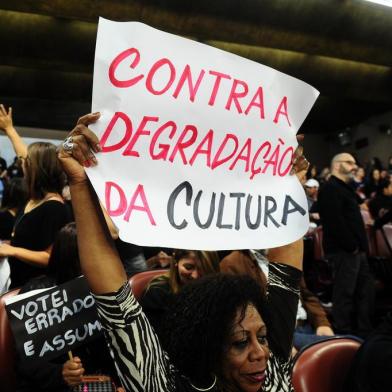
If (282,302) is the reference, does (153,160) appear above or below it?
above

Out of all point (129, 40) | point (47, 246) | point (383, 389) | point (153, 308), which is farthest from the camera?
point (47, 246)

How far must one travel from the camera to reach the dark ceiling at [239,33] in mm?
6250

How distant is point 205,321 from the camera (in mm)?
984

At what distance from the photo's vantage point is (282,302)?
3.70ft

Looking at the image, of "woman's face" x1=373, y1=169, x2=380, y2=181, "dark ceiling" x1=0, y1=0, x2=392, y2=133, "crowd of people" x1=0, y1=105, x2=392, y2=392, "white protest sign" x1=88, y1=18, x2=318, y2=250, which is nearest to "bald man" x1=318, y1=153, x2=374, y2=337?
"crowd of people" x1=0, y1=105, x2=392, y2=392

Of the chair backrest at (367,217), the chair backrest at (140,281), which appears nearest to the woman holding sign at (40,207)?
the chair backrest at (140,281)

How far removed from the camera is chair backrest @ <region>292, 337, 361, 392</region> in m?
1.35

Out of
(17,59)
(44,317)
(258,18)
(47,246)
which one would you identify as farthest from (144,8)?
(44,317)

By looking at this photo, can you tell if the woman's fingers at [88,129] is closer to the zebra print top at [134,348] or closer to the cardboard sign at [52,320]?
the zebra print top at [134,348]

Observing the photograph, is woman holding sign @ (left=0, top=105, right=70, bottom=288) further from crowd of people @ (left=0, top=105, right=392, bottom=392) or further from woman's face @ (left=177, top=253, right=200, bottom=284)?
woman's face @ (left=177, top=253, right=200, bottom=284)

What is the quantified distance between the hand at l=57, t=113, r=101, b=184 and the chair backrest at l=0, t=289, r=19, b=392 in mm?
822

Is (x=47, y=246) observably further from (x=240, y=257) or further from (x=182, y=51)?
(x=182, y=51)

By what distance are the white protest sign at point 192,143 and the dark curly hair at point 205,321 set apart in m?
0.12

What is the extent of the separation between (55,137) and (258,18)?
6.98 metres
